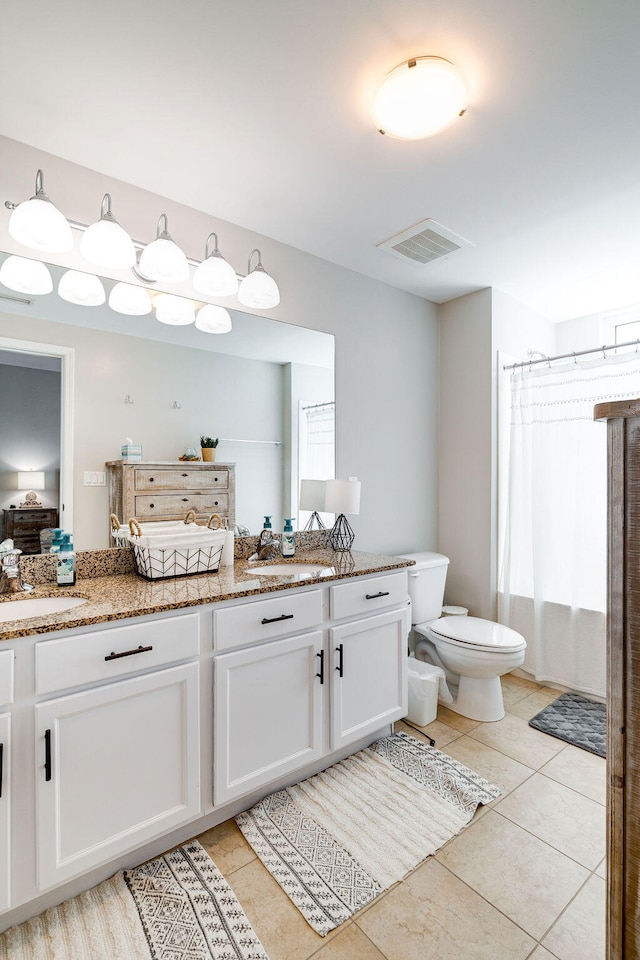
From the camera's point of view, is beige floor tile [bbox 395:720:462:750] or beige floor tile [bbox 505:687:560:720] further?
beige floor tile [bbox 505:687:560:720]

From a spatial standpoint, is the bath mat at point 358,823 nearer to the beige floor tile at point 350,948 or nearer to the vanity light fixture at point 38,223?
the beige floor tile at point 350,948

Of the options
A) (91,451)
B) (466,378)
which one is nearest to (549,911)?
(91,451)

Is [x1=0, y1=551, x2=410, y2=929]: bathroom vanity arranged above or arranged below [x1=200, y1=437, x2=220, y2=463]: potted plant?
below

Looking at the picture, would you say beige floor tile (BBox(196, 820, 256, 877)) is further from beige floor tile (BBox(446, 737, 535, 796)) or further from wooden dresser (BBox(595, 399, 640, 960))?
wooden dresser (BBox(595, 399, 640, 960))

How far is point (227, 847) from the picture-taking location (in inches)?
62.8

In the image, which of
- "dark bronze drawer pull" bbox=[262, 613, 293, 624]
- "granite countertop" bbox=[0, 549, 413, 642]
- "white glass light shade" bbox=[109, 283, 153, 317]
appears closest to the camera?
"granite countertop" bbox=[0, 549, 413, 642]

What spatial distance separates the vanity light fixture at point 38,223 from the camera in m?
1.49

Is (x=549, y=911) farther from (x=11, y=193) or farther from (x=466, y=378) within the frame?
(x=11, y=193)

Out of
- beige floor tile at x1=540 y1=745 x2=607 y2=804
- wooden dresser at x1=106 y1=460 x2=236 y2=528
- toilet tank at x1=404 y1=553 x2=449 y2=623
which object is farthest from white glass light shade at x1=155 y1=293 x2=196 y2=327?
beige floor tile at x1=540 y1=745 x2=607 y2=804

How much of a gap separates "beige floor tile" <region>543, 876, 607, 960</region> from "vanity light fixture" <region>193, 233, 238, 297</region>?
8.02ft

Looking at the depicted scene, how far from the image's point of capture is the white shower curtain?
2.68m

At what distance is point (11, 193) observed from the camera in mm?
1632

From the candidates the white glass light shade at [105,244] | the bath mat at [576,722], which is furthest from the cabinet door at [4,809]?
the bath mat at [576,722]

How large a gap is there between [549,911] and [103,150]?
290 cm
